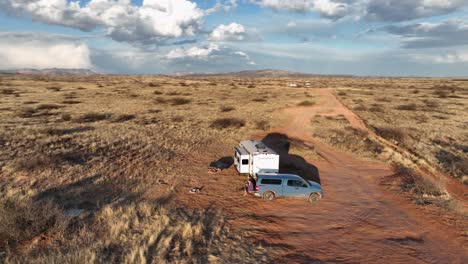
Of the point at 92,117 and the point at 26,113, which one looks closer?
the point at 92,117

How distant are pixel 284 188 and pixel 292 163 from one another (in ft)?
22.0

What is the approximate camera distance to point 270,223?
13438 millimetres

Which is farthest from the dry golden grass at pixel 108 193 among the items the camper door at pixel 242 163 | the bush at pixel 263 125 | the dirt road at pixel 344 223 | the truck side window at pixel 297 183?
the truck side window at pixel 297 183

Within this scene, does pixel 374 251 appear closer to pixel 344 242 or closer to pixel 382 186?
pixel 344 242

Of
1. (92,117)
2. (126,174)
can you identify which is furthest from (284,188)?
(92,117)

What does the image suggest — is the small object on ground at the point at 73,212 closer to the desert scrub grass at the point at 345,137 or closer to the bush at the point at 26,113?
the desert scrub grass at the point at 345,137

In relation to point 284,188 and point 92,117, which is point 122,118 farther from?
point 284,188

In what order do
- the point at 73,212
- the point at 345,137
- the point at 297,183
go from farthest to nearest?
the point at 345,137, the point at 297,183, the point at 73,212

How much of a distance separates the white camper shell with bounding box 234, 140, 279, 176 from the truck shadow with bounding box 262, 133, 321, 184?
254 cm

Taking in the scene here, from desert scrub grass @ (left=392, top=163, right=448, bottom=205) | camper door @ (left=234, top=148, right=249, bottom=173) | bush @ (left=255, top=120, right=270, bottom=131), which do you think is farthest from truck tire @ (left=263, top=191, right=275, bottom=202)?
bush @ (left=255, top=120, right=270, bottom=131)

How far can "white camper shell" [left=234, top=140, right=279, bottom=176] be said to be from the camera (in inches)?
715

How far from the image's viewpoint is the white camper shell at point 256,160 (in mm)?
18172

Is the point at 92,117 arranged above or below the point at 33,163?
above

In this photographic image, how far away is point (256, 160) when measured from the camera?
18219mm
